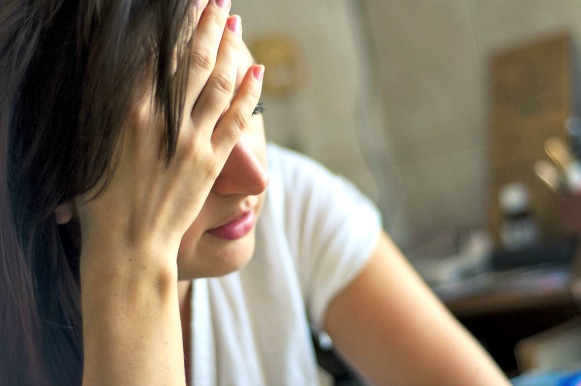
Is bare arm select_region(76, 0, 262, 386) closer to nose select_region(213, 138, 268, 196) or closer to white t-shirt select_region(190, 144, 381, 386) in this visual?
nose select_region(213, 138, 268, 196)

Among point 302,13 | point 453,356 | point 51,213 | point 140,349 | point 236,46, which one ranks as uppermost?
point 302,13

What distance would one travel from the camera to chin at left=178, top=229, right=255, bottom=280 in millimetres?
763

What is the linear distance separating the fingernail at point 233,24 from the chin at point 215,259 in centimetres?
21

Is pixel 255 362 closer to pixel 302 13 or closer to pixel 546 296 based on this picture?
pixel 546 296

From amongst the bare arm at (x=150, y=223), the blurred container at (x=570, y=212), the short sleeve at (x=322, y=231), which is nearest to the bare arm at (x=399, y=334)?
the short sleeve at (x=322, y=231)

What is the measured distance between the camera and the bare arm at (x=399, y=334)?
2.92 feet

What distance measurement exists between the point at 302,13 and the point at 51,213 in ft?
5.07

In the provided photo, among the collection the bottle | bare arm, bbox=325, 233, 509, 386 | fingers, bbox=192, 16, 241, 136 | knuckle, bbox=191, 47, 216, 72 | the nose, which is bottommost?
the bottle

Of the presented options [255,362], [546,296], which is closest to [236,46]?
[255,362]

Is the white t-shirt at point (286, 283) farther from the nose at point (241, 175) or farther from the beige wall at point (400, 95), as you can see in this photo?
the beige wall at point (400, 95)

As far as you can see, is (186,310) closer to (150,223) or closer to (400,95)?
(150,223)

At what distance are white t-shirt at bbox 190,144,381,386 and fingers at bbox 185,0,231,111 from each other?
1.13ft

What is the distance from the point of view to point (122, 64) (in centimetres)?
63

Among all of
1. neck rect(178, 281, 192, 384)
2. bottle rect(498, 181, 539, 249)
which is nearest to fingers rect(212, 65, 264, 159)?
neck rect(178, 281, 192, 384)
